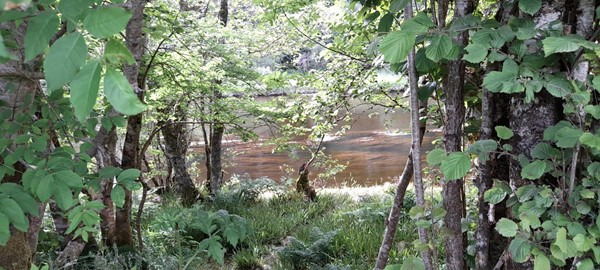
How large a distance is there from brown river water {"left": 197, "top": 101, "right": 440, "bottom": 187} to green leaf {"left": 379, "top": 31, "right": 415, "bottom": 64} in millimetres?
10535

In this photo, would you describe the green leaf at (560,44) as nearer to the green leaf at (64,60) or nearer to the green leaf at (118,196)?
the green leaf at (64,60)

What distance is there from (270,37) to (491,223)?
586cm

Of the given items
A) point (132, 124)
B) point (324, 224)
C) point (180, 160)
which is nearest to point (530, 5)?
point (132, 124)

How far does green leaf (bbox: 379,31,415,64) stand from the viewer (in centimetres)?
101

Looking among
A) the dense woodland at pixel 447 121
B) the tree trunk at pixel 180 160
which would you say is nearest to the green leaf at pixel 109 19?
the dense woodland at pixel 447 121

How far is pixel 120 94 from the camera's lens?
505mm

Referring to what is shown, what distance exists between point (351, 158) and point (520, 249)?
14.0m

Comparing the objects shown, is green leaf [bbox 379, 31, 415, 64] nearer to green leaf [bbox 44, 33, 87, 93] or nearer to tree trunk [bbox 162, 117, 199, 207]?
green leaf [bbox 44, 33, 87, 93]

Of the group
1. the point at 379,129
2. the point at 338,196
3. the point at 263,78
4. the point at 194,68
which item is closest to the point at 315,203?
the point at 338,196

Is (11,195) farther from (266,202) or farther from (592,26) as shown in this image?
(266,202)

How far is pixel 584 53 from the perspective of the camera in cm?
118

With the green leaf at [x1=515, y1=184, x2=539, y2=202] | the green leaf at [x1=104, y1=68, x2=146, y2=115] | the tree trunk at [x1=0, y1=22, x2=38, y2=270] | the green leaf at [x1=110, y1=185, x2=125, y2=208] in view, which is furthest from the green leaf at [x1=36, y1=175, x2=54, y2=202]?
the green leaf at [x1=515, y1=184, x2=539, y2=202]

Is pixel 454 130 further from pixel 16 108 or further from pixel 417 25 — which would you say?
pixel 16 108

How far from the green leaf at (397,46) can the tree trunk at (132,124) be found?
4.50 feet
